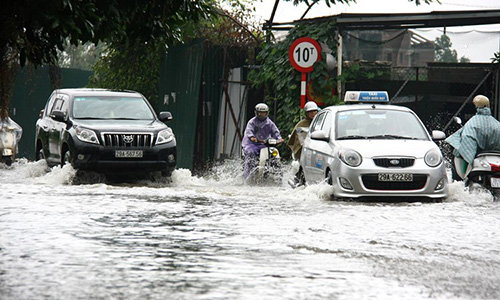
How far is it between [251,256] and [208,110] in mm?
16616

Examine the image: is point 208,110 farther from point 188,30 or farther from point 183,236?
point 183,236

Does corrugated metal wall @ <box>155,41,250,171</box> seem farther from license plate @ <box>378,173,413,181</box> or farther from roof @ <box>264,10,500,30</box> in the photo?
license plate @ <box>378,173,413,181</box>

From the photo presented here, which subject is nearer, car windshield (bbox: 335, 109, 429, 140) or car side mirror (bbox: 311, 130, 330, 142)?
car windshield (bbox: 335, 109, 429, 140)

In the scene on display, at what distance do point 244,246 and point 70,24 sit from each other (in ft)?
9.07

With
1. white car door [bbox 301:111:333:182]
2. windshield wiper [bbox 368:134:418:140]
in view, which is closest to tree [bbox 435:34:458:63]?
white car door [bbox 301:111:333:182]

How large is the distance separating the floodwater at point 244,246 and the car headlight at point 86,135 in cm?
204

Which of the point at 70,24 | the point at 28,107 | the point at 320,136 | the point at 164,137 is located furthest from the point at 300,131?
the point at 28,107

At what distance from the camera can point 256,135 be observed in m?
19.0

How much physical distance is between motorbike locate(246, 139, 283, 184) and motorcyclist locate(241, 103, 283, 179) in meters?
0.10

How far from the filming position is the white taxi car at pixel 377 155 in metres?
13.5

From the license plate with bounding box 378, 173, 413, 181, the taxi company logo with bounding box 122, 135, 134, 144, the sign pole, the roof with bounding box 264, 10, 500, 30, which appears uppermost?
the roof with bounding box 264, 10, 500, 30

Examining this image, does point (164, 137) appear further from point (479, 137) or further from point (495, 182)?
point (495, 182)

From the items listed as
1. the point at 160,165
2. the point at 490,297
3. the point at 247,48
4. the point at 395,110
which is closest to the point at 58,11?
the point at 490,297

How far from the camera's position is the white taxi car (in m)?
13.5
